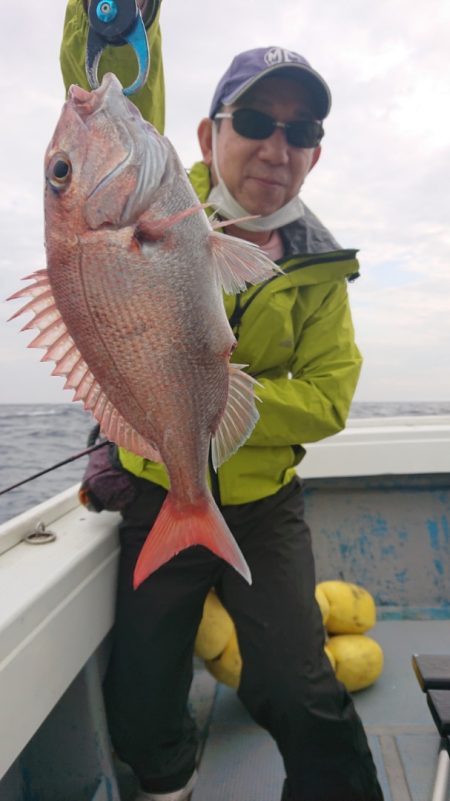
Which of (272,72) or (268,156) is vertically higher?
(272,72)

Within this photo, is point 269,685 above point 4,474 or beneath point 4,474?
beneath

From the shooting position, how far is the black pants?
2.09 meters

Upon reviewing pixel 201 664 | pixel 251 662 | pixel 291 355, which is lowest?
pixel 201 664

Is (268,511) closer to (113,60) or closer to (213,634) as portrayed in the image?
(213,634)

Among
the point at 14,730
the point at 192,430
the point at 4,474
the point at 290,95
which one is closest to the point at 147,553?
the point at 192,430

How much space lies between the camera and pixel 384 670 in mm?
3375

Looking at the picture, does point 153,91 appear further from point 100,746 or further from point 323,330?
point 100,746

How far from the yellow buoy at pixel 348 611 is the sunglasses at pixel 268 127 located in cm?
231

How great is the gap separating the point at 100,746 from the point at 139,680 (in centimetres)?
35

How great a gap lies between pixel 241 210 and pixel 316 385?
27.3 inches

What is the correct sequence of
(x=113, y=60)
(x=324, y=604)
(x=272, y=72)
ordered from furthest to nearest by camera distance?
1. (x=324, y=604)
2. (x=272, y=72)
3. (x=113, y=60)

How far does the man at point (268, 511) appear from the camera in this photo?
2.11m

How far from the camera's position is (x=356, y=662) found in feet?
10.2

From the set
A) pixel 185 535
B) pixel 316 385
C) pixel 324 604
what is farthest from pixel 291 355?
pixel 324 604
